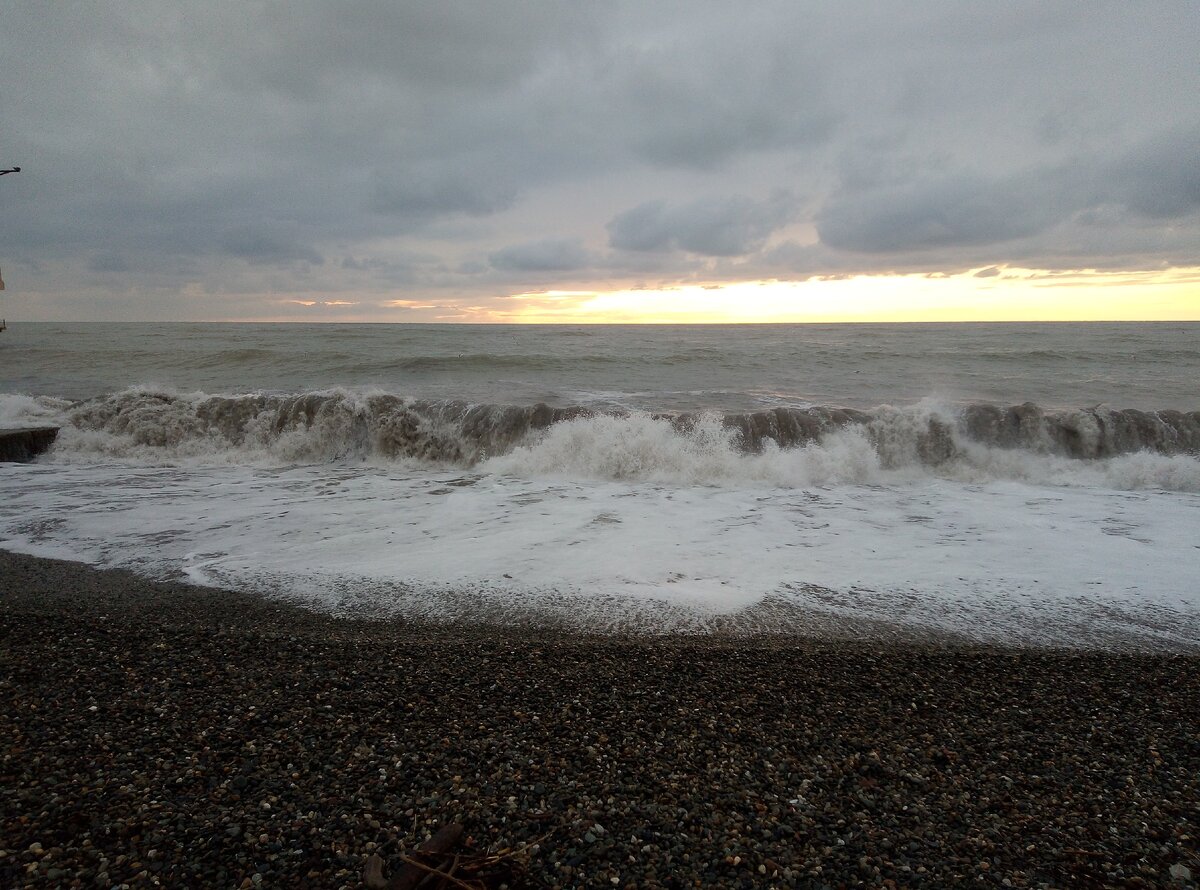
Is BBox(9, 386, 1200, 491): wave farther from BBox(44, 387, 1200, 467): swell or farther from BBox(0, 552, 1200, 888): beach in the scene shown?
BBox(0, 552, 1200, 888): beach

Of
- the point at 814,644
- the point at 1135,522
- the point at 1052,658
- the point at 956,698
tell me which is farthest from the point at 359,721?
the point at 1135,522

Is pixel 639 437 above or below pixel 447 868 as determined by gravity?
above

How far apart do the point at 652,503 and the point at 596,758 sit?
18.6 feet

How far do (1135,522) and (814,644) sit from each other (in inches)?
238

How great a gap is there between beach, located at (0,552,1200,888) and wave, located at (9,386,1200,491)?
638 centimetres

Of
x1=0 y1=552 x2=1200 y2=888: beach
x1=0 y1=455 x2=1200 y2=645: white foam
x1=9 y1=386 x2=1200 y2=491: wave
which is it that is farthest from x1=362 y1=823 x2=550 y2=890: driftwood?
x1=9 y1=386 x2=1200 y2=491: wave

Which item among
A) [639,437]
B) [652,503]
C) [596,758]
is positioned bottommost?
[652,503]

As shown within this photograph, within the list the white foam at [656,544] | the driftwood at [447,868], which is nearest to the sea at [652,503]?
the white foam at [656,544]

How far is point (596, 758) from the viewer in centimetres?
293

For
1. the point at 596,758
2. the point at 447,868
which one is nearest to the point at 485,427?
the point at 596,758

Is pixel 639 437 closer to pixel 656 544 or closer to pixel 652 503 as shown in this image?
pixel 652 503

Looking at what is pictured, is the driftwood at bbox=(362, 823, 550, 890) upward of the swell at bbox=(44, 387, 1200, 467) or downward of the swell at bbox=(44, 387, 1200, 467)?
downward

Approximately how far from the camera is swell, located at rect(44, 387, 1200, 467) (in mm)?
11602

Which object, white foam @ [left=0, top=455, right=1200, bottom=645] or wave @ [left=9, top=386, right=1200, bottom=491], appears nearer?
white foam @ [left=0, top=455, right=1200, bottom=645]
